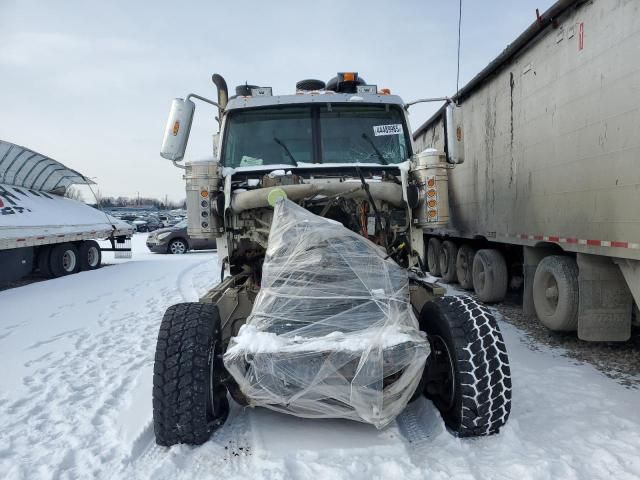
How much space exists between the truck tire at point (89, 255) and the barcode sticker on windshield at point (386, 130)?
455 inches

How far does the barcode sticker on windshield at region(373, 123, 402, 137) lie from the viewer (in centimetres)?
458

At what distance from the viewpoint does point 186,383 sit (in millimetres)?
2781

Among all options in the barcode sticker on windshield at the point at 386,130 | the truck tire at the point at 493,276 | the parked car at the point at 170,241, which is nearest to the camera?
the barcode sticker on windshield at the point at 386,130

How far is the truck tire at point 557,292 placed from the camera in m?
4.84

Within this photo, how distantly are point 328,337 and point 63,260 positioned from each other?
469 inches

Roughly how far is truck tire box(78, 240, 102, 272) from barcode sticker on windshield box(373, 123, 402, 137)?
455 inches

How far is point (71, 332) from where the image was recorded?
5.88 meters

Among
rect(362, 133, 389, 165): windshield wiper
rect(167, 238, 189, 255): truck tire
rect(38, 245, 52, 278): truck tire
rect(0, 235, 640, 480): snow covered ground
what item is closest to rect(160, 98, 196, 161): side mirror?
rect(362, 133, 389, 165): windshield wiper

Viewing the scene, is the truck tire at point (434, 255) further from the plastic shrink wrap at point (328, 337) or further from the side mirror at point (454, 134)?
the plastic shrink wrap at point (328, 337)

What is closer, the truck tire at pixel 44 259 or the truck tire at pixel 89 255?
the truck tire at pixel 44 259

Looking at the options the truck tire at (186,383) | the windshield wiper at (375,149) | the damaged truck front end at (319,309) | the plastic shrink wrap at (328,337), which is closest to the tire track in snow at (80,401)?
the truck tire at (186,383)

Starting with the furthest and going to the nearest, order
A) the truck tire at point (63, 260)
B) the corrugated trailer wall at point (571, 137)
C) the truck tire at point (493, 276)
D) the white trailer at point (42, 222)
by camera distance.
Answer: the truck tire at point (63, 260), the white trailer at point (42, 222), the truck tire at point (493, 276), the corrugated trailer wall at point (571, 137)

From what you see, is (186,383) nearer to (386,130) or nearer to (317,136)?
(317,136)

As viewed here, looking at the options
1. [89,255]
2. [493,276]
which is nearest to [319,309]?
[493,276]
